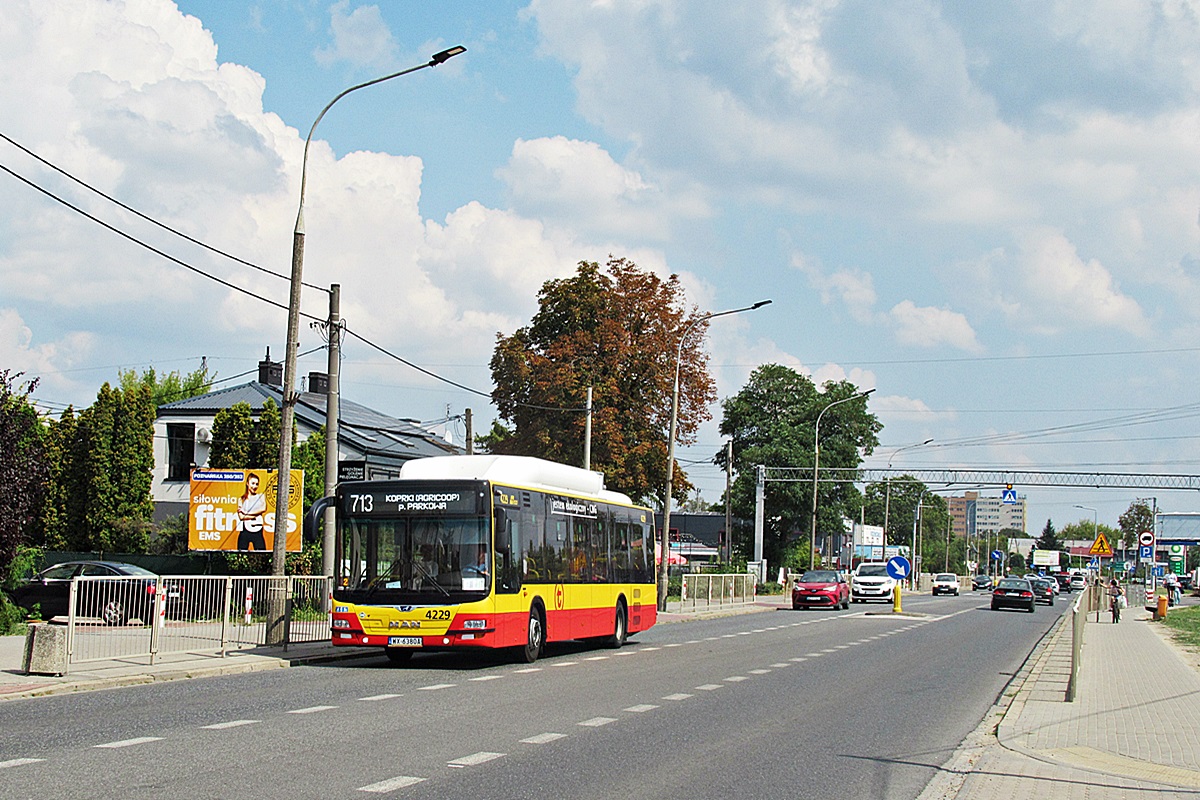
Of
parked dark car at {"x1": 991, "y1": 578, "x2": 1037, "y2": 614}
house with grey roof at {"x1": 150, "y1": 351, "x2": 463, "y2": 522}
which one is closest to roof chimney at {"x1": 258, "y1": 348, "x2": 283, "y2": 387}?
house with grey roof at {"x1": 150, "y1": 351, "x2": 463, "y2": 522}

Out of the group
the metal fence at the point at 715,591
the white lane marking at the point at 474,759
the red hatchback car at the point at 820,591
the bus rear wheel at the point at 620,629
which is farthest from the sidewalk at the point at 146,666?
the red hatchback car at the point at 820,591

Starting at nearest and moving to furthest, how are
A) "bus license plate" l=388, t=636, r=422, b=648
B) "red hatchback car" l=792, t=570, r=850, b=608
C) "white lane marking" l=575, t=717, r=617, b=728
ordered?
"white lane marking" l=575, t=717, r=617, b=728 < "bus license plate" l=388, t=636, r=422, b=648 < "red hatchback car" l=792, t=570, r=850, b=608

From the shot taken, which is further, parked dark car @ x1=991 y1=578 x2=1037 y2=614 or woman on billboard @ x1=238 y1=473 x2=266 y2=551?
parked dark car @ x1=991 y1=578 x2=1037 y2=614

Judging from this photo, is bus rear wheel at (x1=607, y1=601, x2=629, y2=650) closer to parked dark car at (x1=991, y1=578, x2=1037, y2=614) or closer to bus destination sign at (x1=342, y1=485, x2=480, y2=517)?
bus destination sign at (x1=342, y1=485, x2=480, y2=517)

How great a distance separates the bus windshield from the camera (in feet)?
63.0

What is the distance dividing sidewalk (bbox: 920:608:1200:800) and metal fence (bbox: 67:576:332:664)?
1117cm

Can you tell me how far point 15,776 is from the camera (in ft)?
29.7

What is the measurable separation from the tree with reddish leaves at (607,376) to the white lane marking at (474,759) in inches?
1625

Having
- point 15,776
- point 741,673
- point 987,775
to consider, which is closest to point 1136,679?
point 741,673

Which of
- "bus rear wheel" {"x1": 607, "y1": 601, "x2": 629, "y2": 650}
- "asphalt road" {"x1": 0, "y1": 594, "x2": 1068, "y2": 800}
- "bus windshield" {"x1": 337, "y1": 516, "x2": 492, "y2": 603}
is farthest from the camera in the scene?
"bus rear wheel" {"x1": 607, "y1": 601, "x2": 629, "y2": 650}

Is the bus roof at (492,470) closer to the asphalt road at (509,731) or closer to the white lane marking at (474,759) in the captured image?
the asphalt road at (509,731)

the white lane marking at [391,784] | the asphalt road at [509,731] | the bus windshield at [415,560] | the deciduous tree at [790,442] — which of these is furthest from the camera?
the deciduous tree at [790,442]

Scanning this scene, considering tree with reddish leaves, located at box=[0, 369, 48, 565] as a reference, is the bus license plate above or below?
below

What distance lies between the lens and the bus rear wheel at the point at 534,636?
811 inches
